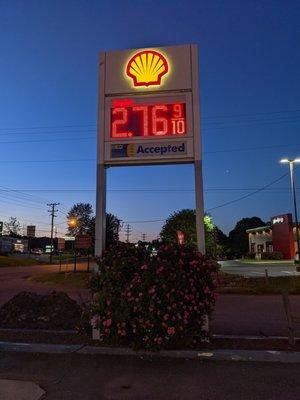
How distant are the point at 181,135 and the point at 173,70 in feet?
4.37

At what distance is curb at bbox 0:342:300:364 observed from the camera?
22.6 ft

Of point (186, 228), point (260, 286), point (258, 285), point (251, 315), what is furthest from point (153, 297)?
point (186, 228)

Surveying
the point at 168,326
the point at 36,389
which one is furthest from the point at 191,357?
the point at 36,389

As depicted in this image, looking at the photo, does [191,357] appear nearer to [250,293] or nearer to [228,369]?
[228,369]

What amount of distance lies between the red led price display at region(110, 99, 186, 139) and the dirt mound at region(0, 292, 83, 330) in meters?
3.56

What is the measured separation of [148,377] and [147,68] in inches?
226

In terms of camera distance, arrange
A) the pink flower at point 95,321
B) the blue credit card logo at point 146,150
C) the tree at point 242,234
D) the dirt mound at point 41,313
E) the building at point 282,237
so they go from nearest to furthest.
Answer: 1. the pink flower at point 95,321
2. the blue credit card logo at point 146,150
3. the dirt mound at point 41,313
4. the building at point 282,237
5. the tree at point 242,234

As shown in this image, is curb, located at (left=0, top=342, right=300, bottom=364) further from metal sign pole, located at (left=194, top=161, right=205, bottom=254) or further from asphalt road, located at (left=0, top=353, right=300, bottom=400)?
metal sign pole, located at (left=194, top=161, right=205, bottom=254)

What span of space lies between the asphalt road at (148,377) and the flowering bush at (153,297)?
42cm

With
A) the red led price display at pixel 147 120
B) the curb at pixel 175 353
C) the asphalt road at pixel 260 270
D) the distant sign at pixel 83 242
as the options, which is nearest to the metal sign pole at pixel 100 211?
the red led price display at pixel 147 120

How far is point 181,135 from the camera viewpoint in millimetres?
8734

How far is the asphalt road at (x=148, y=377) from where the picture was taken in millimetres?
5430

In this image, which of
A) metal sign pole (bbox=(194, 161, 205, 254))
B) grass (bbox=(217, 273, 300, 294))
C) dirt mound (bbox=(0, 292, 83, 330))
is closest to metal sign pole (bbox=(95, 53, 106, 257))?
dirt mound (bbox=(0, 292, 83, 330))

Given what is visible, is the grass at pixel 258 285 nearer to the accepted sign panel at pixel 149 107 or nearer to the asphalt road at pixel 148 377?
the accepted sign panel at pixel 149 107
